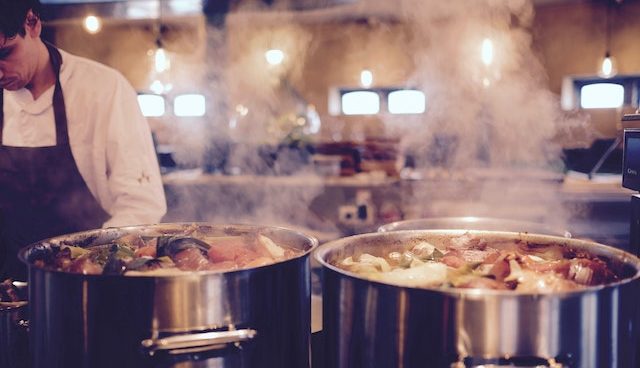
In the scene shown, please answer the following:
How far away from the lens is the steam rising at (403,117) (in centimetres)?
602

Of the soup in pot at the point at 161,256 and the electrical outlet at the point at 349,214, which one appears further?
the electrical outlet at the point at 349,214

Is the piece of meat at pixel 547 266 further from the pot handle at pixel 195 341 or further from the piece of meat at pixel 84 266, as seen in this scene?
the piece of meat at pixel 84 266

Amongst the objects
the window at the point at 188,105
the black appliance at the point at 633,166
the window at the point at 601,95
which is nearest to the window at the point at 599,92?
the window at the point at 601,95

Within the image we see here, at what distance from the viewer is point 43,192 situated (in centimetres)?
232

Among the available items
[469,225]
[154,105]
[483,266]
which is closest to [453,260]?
[483,266]

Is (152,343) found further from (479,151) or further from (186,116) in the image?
(186,116)

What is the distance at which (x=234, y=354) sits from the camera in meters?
1.13

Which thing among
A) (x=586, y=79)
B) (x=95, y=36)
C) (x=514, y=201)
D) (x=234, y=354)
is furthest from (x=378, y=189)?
(x=95, y=36)

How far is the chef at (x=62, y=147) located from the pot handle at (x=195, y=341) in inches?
53.5

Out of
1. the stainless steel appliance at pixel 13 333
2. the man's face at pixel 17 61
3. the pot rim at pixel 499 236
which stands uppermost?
the man's face at pixel 17 61

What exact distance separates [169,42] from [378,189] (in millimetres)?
6621

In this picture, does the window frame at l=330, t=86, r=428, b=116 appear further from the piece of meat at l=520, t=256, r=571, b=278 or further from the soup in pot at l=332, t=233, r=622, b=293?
the piece of meat at l=520, t=256, r=571, b=278

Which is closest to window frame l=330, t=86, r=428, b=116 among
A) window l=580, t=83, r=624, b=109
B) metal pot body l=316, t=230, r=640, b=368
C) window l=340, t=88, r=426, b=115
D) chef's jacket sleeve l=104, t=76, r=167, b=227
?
window l=340, t=88, r=426, b=115

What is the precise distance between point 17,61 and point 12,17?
16 cm
